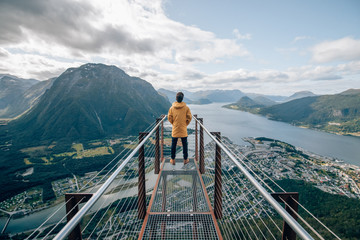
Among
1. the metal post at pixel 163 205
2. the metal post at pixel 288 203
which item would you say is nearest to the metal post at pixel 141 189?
the metal post at pixel 163 205

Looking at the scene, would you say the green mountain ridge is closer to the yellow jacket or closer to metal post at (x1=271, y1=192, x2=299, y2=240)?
the yellow jacket

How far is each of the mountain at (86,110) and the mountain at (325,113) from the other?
230 feet

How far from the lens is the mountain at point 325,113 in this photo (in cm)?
6312

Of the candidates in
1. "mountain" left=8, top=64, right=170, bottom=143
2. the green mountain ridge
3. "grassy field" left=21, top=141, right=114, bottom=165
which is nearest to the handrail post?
"grassy field" left=21, top=141, right=114, bottom=165

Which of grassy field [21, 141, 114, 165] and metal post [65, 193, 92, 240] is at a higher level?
metal post [65, 193, 92, 240]

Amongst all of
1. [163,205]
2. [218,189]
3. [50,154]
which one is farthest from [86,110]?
[218,189]

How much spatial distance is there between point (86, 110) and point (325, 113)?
115 meters

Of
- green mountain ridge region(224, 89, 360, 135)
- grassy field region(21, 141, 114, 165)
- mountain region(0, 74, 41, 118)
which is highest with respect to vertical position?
mountain region(0, 74, 41, 118)

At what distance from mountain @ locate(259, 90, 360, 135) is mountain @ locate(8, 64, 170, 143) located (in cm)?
7025

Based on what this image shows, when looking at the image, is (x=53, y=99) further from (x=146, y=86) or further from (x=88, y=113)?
(x=146, y=86)

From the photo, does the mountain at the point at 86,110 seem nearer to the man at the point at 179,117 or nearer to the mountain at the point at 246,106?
the mountain at the point at 246,106

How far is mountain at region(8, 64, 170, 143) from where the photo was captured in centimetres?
6100

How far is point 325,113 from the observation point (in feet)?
249

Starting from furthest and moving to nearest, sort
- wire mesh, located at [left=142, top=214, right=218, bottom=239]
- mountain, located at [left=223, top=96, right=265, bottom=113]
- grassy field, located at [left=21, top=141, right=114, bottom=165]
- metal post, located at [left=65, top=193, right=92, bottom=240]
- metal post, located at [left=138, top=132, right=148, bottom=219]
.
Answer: mountain, located at [left=223, top=96, right=265, bottom=113]
grassy field, located at [left=21, top=141, right=114, bottom=165]
metal post, located at [left=138, top=132, right=148, bottom=219]
wire mesh, located at [left=142, top=214, right=218, bottom=239]
metal post, located at [left=65, top=193, right=92, bottom=240]
